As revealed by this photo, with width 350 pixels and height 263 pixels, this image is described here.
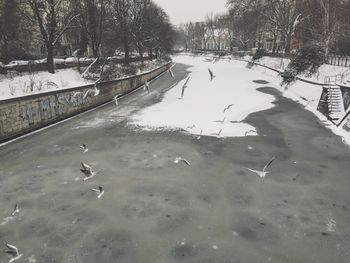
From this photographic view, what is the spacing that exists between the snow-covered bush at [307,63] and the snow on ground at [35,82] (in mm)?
22113

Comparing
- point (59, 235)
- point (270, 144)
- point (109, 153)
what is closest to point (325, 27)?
point (270, 144)

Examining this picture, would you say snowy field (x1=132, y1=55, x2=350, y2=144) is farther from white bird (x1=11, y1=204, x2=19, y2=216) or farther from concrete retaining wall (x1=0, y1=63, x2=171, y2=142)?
white bird (x1=11, y1=204, x2=19, y2=216)

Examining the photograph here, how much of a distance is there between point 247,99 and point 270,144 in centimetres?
1347

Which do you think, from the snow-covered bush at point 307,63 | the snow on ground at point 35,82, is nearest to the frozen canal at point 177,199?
the snow on ground at point 35,82

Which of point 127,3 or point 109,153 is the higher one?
point 127,3

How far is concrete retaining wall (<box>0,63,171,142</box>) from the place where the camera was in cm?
1673

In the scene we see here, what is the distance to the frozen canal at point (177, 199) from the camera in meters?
7.75

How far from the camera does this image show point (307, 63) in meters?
37.1

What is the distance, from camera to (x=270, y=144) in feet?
52.9

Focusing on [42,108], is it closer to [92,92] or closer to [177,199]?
[92,92]

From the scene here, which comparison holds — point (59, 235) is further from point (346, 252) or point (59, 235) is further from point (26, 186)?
point (346, 252)

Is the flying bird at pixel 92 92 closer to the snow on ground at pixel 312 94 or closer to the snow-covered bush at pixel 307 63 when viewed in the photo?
the snow on ground at pixel 312 94

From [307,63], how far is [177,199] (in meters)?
31.8

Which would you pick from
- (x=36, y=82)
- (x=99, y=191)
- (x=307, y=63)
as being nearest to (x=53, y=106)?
(x=36, y=82)
